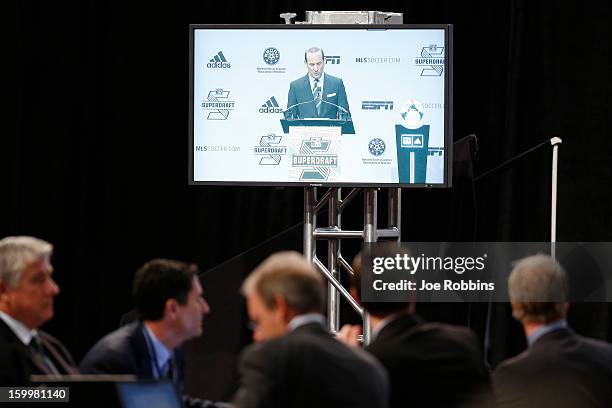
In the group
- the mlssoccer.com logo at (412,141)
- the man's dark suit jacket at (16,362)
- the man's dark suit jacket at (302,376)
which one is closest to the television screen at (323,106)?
the mlssoccer.com logo at (412,141)

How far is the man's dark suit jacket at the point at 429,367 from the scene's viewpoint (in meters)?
3.49

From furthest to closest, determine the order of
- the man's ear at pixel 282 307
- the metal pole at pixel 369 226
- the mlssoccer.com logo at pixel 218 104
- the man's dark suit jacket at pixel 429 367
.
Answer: the mlssoccer.com logo at pixel 218 104, the metal pole at pixel 369 226, the man's dark suit jacket at pixel 429 367, the man's ear at pixel 282 307

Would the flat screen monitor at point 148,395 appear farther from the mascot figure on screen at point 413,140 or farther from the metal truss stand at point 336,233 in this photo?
the mascot figure on screen at point 413,140

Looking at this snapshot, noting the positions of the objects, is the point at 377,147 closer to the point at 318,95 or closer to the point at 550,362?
the point at 318,95

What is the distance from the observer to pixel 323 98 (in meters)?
5.88

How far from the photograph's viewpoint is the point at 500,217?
23.4ft

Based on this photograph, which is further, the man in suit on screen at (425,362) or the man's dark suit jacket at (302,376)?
the man in suit on screen at (425,362)

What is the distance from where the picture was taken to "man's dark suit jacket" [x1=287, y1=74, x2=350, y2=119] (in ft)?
19.3

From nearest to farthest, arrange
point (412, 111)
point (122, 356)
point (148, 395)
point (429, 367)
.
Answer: point (148, 395)
point (429, 367)
point (122, 356)
point (412, 111)

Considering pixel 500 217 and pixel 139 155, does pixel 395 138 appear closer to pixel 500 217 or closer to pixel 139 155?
pixel 500 217

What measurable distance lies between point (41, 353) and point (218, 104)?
8.08 feet

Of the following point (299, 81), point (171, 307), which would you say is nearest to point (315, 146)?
point (299, 81)

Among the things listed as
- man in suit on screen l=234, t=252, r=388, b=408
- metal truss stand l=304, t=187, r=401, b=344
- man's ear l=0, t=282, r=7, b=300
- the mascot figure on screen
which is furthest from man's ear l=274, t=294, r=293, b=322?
the mascot figure on screen

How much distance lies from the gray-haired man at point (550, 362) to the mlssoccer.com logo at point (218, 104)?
2498 millimetres
